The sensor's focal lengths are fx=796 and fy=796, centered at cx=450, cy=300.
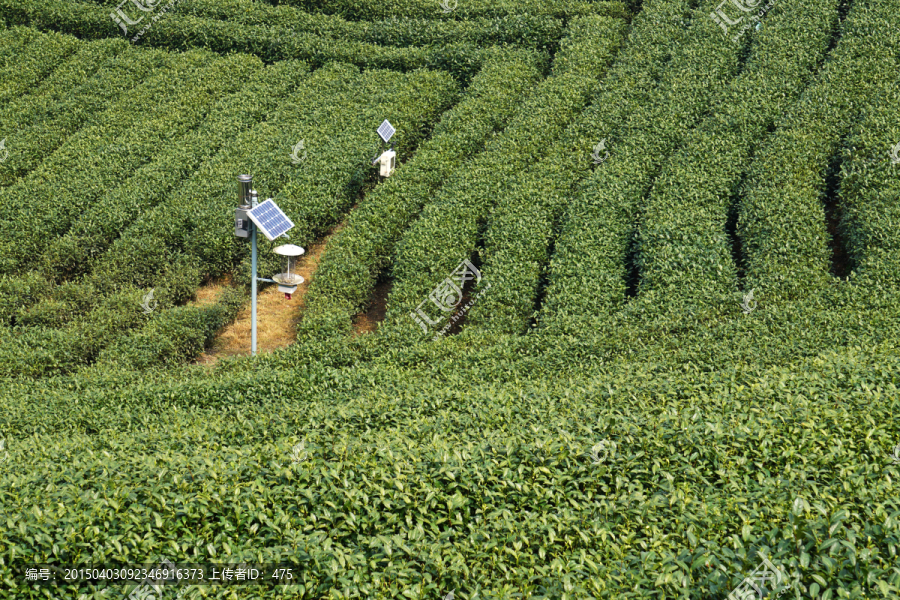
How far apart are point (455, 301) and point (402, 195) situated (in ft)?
16.1

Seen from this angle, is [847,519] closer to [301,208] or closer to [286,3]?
[301,208]

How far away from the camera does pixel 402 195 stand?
21.8 metres

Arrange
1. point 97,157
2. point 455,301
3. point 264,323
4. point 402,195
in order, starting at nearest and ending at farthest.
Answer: point 455,301 < point 264,323 < point 402,195 < point 97,157

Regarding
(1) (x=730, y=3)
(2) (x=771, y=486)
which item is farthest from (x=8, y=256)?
(1) (x=730, y=3)

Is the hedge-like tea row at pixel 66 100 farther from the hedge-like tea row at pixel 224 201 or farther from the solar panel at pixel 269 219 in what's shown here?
the solar panel at pixel 269 219

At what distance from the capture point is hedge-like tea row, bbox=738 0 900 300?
16844 mm

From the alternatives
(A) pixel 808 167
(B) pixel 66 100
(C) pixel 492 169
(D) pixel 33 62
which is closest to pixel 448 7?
(C) pixel 492 169

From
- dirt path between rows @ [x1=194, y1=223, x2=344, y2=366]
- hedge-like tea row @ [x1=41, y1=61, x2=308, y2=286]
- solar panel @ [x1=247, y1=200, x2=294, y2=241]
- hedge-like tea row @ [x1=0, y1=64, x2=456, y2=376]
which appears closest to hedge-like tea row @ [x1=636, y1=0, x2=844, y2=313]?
solar panel @ [x1=247, y1=200, x2=294, y2=241]

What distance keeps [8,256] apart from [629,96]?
18.2 metres

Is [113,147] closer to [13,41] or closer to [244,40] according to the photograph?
[244,40]

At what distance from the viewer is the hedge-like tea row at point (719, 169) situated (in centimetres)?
1683

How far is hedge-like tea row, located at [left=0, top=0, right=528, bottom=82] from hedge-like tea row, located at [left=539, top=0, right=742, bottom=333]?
771 cm

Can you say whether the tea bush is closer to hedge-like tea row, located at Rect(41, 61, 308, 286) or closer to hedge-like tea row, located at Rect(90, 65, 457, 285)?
hedge-like tea row, located at Rect(41, 61, 308, 286)

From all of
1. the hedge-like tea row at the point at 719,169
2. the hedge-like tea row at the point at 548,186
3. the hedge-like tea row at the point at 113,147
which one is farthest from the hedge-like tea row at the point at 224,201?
the hedge-like tea row at the point at 719,169
